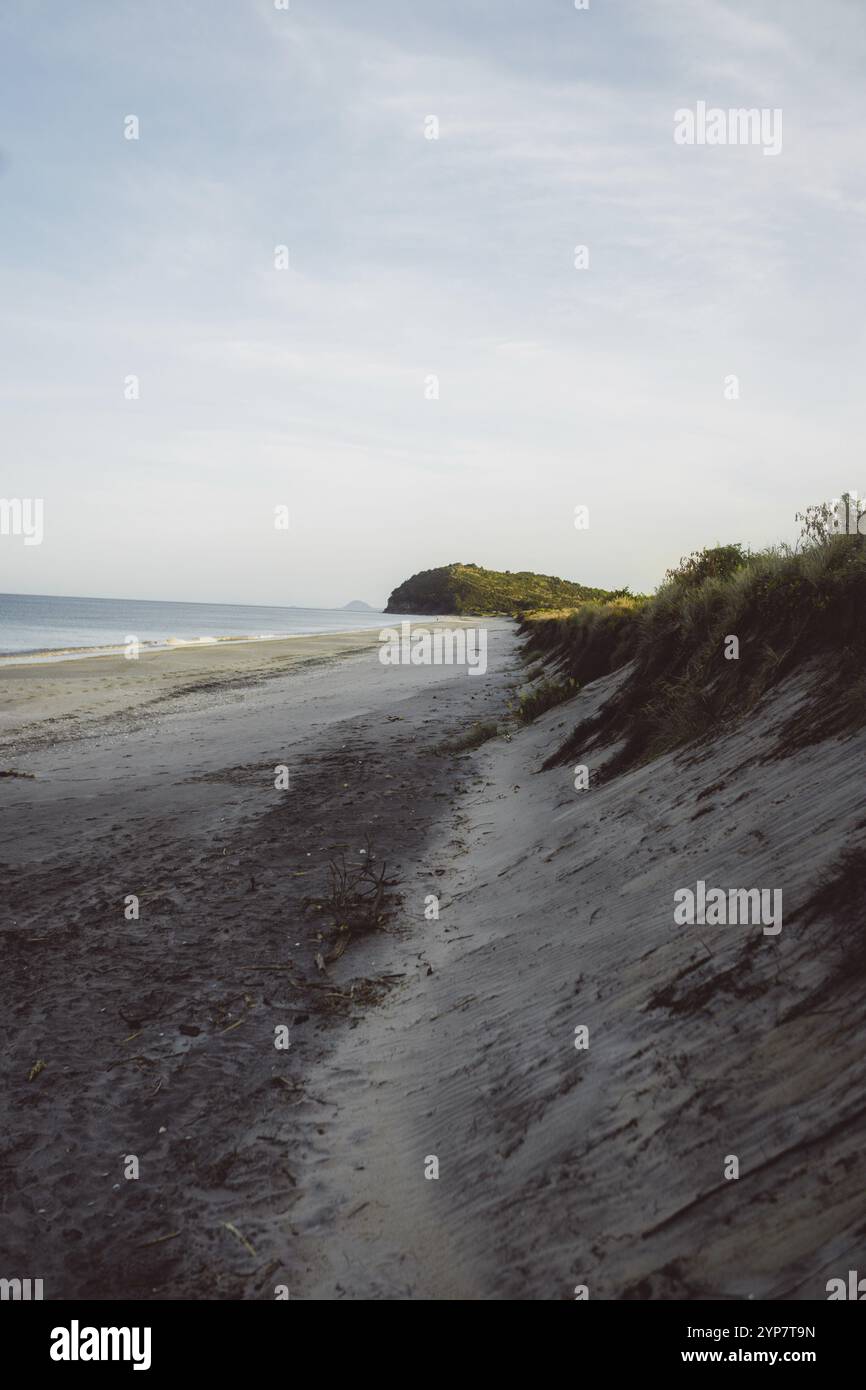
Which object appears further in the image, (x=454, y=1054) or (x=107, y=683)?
(x=107, y=683)

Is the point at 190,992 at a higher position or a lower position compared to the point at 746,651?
lower

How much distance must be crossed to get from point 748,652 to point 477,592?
114 metres

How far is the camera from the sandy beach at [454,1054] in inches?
114

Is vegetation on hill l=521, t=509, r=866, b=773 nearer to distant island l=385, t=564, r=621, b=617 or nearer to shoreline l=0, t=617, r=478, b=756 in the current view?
shoreline l=0, t=617, r=478, b=756

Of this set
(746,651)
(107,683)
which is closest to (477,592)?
(107,683)

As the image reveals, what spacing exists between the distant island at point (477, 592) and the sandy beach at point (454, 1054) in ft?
297

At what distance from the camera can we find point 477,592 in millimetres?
121188

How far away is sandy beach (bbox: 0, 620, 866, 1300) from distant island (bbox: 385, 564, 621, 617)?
3569 inches

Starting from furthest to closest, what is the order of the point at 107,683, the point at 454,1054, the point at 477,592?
the point at 477,592
the point at 107,683
the point at 454,1054

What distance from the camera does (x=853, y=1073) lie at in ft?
9.49

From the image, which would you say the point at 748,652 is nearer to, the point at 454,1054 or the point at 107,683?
the point at 454,1054

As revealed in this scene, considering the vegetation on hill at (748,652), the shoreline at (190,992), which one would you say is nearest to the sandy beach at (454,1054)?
the shoreline at (190,992)

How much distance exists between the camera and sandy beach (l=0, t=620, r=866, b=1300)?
2904 mm
